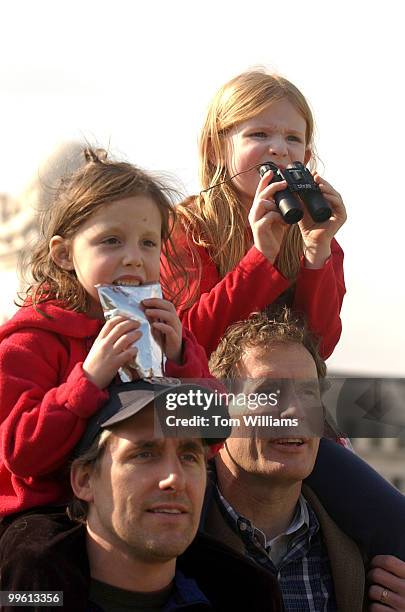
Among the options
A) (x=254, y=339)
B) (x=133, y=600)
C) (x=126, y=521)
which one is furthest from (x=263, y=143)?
(x=133, y=600)

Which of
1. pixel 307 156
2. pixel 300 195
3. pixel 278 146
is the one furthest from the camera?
pixel 307 156

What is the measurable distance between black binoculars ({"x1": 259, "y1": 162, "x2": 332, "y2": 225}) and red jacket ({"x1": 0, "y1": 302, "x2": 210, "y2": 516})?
59 centimetres

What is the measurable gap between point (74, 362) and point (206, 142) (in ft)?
4.49

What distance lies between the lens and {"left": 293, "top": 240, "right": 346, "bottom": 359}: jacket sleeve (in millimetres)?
4578

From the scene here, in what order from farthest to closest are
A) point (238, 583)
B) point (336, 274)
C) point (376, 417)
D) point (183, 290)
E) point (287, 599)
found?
1. point (376, 417)
2. point (336, 274)
3. point (183, 290)
4. point (287, 599)
5. point (238, 583)

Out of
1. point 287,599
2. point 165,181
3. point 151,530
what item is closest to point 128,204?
point 165,181

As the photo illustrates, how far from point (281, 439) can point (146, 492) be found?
0.71 m

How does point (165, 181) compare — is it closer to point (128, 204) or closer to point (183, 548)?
point (128, 204)

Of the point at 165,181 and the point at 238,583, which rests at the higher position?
the point at 165,181

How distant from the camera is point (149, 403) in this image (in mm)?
3643

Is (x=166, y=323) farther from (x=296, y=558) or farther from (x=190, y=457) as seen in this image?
(x=296, y=558)

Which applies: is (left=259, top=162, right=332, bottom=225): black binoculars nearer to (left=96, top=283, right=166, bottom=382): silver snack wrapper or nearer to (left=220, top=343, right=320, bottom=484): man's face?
(left=220, top=343, right=320, bottom=484): man's face

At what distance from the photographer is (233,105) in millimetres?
4898

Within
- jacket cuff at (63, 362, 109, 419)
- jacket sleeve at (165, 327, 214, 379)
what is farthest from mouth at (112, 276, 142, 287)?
jacket cuff at (63, 362, 109, 419)
